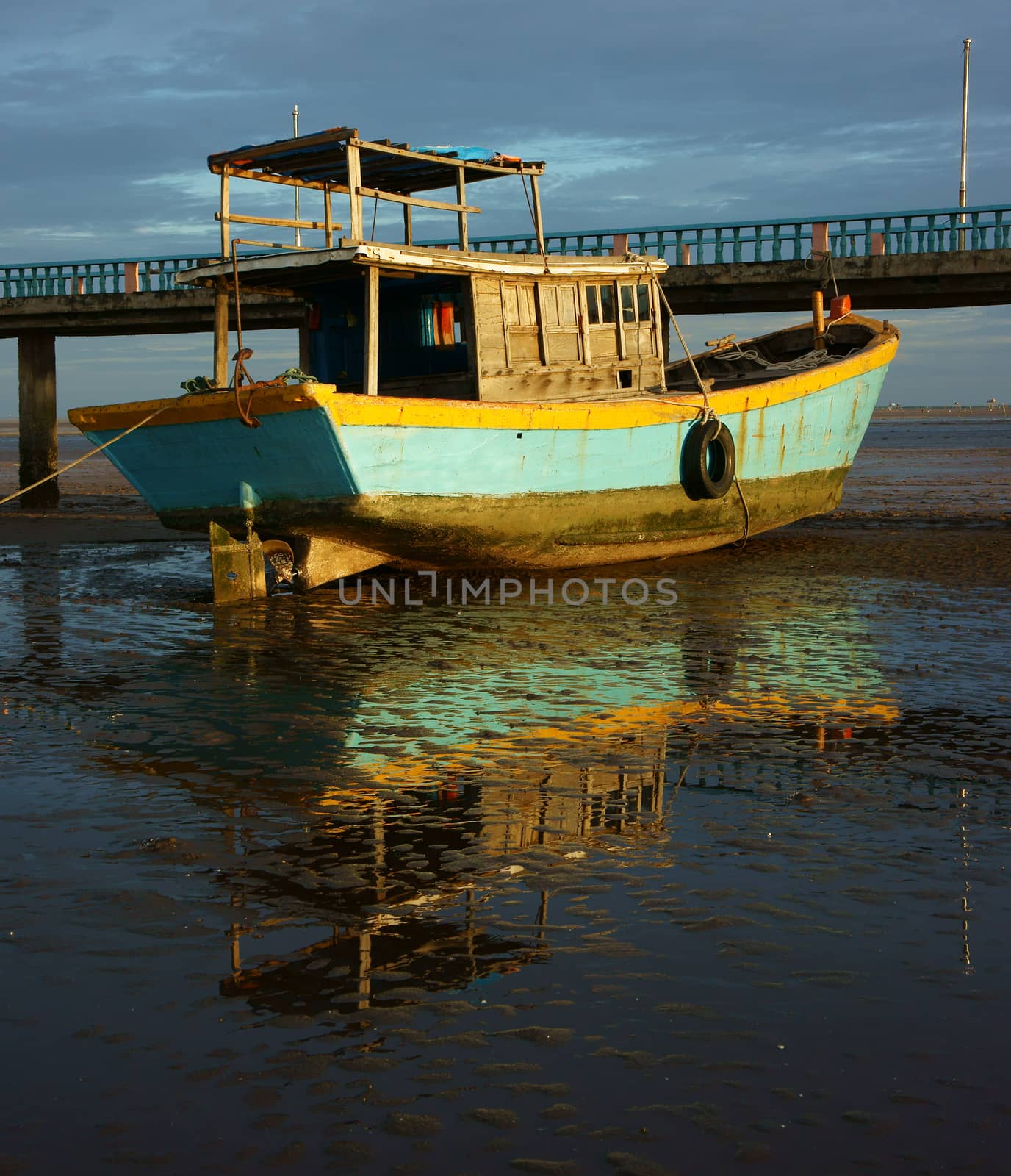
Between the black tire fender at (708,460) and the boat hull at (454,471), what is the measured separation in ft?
0.37

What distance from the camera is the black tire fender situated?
14.1 metres

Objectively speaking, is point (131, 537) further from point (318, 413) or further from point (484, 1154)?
point (484, 1154)

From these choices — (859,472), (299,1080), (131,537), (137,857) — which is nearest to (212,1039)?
(299,1080)

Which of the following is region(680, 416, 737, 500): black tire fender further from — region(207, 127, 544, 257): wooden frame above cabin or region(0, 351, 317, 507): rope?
region(0, 351, 317, 507): rope

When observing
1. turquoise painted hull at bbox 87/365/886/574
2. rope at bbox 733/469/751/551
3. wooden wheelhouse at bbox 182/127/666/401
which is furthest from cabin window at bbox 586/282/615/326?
rope at bbox 733/469/751/551

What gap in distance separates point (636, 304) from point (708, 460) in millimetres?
1877

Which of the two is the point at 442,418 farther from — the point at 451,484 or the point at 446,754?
the point at 446,754

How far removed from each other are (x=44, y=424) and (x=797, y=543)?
1773 cm

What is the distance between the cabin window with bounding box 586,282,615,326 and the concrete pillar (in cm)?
1698

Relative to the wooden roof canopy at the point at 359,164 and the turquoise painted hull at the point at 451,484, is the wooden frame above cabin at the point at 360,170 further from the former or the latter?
the turquoise painted hull at the point at 451,484

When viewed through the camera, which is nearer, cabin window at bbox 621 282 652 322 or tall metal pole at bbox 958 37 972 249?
cabin window at bbox 621 282 652 322

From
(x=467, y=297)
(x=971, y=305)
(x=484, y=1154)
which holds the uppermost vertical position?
(x=971, y=305)

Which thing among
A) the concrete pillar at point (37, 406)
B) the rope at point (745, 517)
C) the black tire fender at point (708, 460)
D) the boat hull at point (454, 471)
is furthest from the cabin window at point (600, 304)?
the concrete pillar at point (37, 406)

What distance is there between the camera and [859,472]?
34.3m
